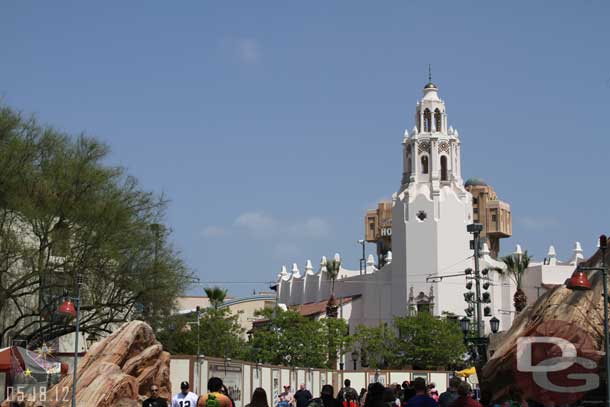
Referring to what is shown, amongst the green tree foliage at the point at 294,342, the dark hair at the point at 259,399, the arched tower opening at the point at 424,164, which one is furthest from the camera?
the arched tower opening at the point at 424,164

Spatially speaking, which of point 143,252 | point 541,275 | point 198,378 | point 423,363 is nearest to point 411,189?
point 541,275

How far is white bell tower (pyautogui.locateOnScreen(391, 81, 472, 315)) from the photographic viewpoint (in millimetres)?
97438

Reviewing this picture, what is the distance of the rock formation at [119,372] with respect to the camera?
28797mm

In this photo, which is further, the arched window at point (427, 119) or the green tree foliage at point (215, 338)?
the arched window at point (427, 119)

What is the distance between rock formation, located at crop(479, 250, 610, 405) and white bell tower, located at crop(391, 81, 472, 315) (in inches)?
2786

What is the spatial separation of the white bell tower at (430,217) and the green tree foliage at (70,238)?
51.5m

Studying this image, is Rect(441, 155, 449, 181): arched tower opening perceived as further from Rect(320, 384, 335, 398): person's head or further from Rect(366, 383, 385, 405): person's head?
Rect(366, 383, 385, 405): person's head

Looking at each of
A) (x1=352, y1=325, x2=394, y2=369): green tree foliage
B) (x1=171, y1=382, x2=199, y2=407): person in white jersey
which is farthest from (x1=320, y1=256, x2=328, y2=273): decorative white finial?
(x1=171, y1=382, x2=199, y2=407): person in white jersey

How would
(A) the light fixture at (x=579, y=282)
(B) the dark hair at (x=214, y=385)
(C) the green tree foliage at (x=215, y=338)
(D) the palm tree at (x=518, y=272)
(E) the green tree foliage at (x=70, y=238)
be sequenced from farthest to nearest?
(D) the palm tree at (x=518, y=272) < (C) the green tree foliage at (x=215, y=338) < (E) the green tree foliage at (x=70, y=238) < (A) the light fixture at (x=579, y=282) < (B) the dark hair at (x=214, y=385)

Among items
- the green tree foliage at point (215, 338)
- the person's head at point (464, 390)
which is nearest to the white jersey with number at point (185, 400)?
the person's head at point (464, 390)

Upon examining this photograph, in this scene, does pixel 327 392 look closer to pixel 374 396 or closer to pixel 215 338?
pixel 374 396

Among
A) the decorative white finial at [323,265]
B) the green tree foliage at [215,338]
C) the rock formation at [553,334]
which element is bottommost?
the rock formation at [553,334]

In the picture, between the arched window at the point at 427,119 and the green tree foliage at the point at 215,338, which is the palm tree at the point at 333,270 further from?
the green tree foliage at the point at 215,338

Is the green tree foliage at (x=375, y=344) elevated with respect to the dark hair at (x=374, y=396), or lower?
elevated
